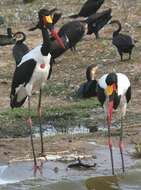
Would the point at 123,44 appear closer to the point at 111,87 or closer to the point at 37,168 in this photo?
the point at 111,87

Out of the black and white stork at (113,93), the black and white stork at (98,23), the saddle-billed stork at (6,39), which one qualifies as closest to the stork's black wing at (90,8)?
the black and white stork at (98,23)

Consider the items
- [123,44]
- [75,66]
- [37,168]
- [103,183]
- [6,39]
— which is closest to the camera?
[103,183]

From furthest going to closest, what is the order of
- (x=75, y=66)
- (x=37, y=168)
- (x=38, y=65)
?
(x=75, y=66)
(x=38, y=65)
(x=37, y=168)

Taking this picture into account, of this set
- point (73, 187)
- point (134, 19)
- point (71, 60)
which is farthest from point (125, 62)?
point (73, 187)

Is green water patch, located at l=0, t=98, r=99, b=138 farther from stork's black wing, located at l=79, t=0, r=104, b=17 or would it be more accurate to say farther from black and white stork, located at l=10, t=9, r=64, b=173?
stork's black wing, located at l=79, t=0, r=104, b=17

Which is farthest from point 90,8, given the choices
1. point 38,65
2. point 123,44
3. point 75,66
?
point 38,65

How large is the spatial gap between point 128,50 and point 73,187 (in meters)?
7.80

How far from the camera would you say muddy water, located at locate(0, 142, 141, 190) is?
941 cm

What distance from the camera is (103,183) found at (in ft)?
31.5

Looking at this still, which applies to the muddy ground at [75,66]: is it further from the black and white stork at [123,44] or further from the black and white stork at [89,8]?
the black and white stork at [89,8]

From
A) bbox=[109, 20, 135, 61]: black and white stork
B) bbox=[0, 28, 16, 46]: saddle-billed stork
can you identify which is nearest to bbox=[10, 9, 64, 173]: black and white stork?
bbox=[109, 20, 135, 61]: black and white stork

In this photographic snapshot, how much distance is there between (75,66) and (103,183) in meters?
7.63

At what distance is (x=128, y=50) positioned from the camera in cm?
1678

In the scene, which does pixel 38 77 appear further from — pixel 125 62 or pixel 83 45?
pixel 83 45
